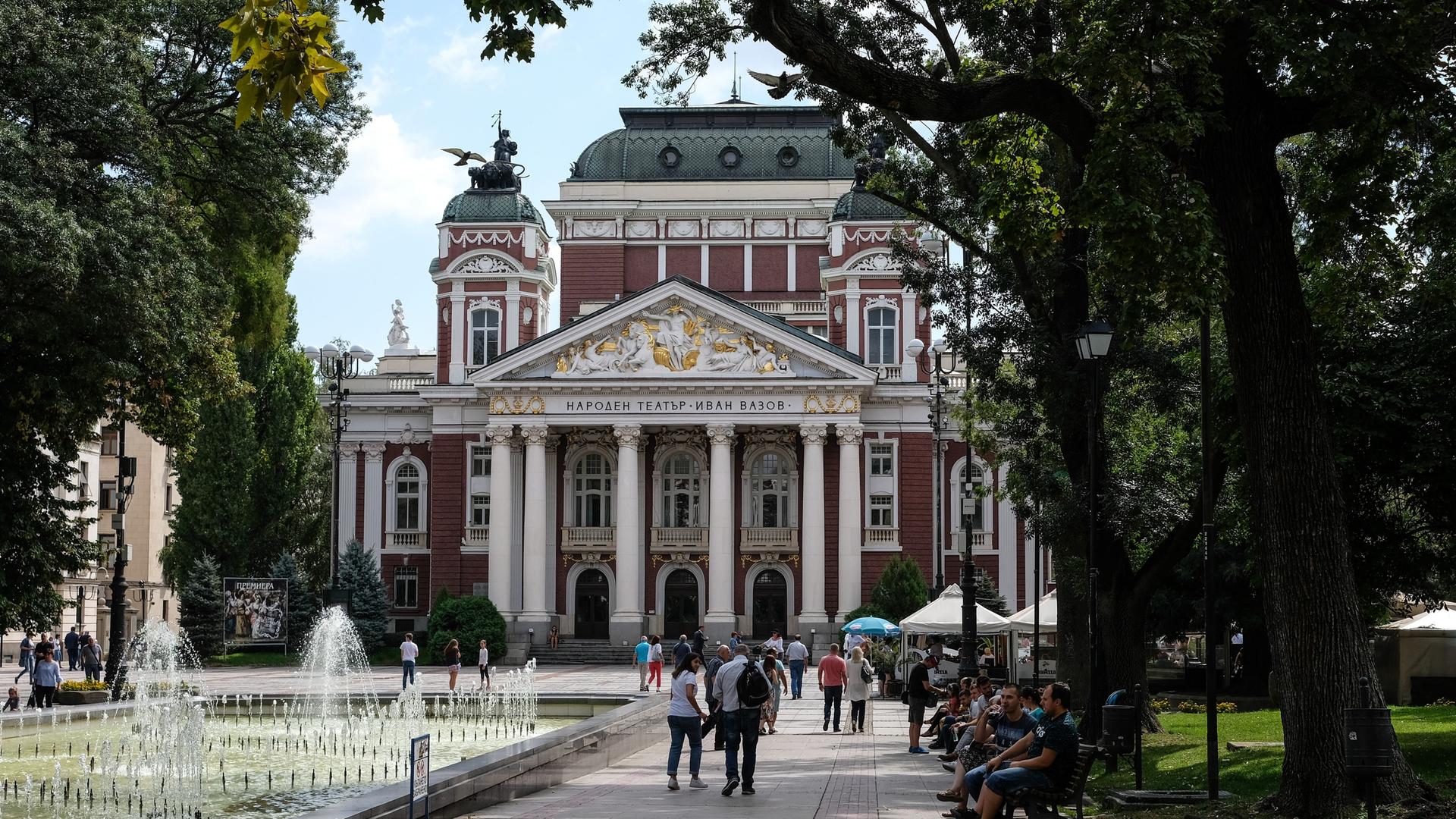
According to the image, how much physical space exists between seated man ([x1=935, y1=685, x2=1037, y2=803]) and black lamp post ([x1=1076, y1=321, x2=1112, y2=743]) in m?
2.44

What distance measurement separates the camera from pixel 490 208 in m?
67.6

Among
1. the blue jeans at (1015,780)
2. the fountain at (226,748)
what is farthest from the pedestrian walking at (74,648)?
the blue jeans at (1015,780)

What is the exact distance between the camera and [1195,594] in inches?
1547

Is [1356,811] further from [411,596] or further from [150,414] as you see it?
[411,596]

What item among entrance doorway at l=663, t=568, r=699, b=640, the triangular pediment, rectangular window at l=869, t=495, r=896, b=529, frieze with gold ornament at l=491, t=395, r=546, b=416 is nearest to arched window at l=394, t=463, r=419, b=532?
frieze with gold ornament at l=491, t=395, r=546, b=416

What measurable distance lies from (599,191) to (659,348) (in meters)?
10.7

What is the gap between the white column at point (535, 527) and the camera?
61.2 m

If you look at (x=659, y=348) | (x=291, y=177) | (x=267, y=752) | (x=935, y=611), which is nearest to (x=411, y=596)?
(x=659, y=348)

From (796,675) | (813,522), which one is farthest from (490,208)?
(796,675)

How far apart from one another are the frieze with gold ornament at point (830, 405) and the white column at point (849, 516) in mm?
583

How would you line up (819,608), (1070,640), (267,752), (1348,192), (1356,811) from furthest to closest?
(819,608) < (1070,640) < (267,752) < (1348,192) < (1356,811)

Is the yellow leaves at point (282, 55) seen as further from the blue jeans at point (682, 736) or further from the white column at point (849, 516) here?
the white column at point (849, 516)

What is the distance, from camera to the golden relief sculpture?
61.2m

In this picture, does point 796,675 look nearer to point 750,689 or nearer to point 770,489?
point 770,489
